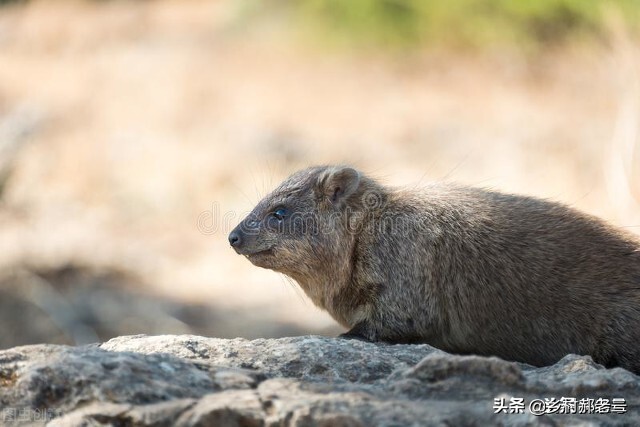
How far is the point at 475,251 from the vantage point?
17.9ft

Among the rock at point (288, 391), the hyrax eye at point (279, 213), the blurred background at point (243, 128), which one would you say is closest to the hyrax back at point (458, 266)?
the hyrax eye at point (279, 213)

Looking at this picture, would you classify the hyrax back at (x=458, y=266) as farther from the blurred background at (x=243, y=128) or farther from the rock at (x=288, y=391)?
the blurred background at (x=243, y=128)

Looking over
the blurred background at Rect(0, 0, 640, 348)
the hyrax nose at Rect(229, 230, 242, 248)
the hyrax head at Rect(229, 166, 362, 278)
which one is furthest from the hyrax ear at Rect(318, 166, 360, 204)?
the blurred background at Rect(0, 0, 640, 348)

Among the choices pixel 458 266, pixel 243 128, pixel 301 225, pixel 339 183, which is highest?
pixel 243 128

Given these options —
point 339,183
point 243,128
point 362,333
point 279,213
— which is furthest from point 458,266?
point 243,128

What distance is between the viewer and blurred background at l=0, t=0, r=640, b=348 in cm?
1367

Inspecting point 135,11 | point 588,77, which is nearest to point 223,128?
point 588,77

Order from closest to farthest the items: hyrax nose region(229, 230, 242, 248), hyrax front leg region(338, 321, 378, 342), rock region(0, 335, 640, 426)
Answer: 1. rock region(0, 335, 640, 426)
2. hyrax front leg region(338, 321, 378, 342)
3. hyrax nose region(229, 230, 242, 248)

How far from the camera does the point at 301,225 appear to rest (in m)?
6.04

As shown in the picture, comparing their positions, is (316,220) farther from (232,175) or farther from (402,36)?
(402,36)

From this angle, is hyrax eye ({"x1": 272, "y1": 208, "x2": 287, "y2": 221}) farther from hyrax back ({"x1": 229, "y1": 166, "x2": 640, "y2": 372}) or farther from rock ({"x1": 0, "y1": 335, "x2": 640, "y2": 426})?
rock ({"x1": 0, "y1": 335, "x2": 640, "y2": 426})

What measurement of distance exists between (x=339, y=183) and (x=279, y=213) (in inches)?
18.8

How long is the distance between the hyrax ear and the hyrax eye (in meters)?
0.31

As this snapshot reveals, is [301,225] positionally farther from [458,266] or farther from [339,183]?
[458,266]
